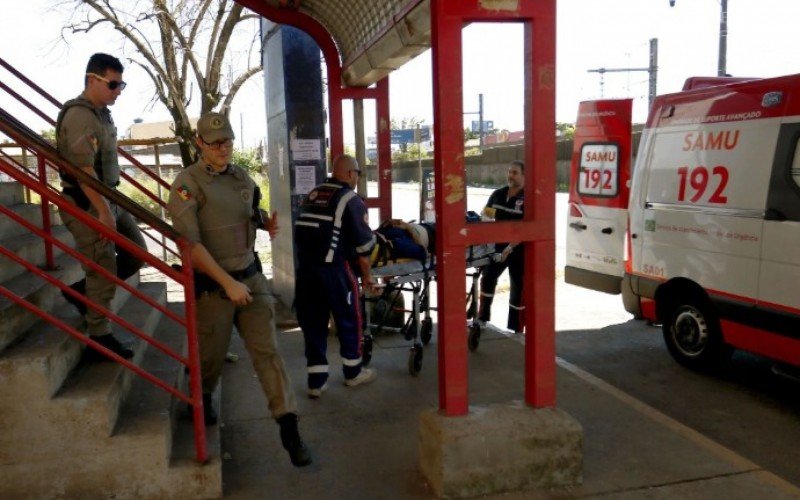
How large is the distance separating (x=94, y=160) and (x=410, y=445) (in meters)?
2.46

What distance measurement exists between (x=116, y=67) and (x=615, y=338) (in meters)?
5.44

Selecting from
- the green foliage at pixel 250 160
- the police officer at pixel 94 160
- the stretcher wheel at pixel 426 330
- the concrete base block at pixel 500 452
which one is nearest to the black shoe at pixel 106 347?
the police officer at pixel 94 160

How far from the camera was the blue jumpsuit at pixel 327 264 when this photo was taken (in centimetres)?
491

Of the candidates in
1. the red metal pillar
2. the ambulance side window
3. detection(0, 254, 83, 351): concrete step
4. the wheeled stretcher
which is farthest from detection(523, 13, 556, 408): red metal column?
the ambulance side window

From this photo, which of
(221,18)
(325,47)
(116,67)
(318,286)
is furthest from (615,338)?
(221,18)

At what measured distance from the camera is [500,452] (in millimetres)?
3541

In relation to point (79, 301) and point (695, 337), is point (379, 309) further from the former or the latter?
point (79, 301)

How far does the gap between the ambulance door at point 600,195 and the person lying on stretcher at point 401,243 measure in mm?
2399

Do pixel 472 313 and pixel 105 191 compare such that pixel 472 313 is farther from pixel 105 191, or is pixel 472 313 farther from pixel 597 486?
pixel 105 191

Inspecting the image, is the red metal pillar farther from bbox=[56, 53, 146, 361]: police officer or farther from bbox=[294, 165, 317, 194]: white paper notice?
bbox=[294, 165, 317, 194]: white paper notice

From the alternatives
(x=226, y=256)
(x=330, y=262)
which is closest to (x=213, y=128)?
(x=226, y=256)

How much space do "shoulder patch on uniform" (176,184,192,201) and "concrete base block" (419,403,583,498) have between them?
1.70 m

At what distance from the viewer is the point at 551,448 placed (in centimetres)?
361

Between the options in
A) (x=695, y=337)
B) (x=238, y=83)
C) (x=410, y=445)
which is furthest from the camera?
(x=238, y=83)
